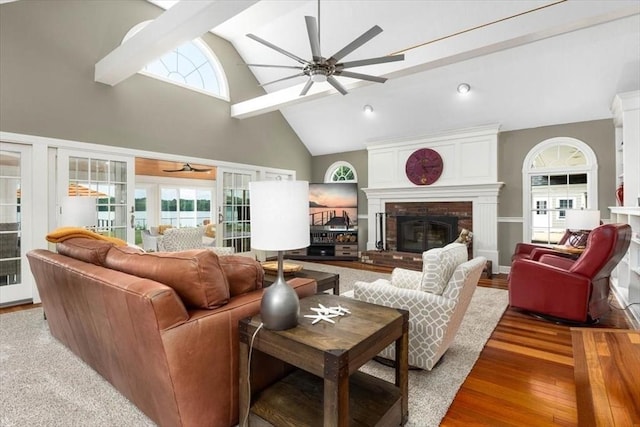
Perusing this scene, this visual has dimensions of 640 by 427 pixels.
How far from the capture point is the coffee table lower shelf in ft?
4.79

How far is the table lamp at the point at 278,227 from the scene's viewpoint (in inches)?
57.2

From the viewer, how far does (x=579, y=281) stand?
10.1 ft

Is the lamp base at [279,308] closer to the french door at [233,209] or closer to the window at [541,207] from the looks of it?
the french door at [233,209]

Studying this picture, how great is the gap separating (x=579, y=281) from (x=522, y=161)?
10.3ft

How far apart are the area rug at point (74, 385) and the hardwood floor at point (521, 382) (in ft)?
0.28

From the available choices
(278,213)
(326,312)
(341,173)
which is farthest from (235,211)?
(278,213)

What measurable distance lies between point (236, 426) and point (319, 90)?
4.42 m

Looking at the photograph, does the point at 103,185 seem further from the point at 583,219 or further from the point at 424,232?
the point at 583,219

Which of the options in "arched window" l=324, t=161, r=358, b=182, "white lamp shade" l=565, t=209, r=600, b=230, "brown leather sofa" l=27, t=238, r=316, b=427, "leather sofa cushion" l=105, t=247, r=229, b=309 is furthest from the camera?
"arched window" l=324, t=161, r=358, b=182

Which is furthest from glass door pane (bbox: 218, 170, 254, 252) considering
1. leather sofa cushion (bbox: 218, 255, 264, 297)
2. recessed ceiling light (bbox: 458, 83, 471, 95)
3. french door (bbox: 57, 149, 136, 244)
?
leather sofa cushion (bbox: 218, 255, 264, 297)

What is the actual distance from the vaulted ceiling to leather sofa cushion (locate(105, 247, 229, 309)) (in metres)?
2.34

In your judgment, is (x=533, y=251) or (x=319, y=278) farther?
(x=533, y=251)

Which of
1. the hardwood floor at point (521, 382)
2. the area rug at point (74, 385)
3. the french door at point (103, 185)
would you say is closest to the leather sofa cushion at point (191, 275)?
the area rug at point (74, 385)

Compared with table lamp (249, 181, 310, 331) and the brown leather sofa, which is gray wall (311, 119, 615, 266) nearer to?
the brown leather sofa
